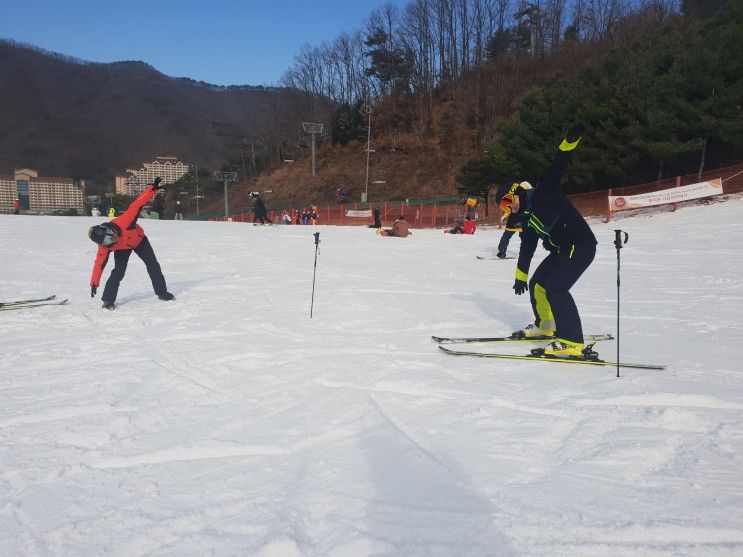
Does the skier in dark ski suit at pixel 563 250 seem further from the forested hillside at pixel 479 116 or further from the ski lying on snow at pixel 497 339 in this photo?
the forested hillside at pixel 479 116

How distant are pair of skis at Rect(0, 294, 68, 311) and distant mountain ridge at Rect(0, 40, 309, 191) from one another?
Answer: 9590 centimetres

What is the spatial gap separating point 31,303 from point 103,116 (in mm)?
171174

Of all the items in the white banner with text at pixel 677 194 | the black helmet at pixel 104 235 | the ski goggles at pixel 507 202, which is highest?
the white banner with text at pixel 677 194

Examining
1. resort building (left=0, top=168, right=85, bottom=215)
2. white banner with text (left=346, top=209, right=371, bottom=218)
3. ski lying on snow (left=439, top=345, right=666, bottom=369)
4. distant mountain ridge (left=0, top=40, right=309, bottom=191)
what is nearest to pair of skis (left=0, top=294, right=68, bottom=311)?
ski lying on snow (left=439, top=345, right=666, bottom=369)

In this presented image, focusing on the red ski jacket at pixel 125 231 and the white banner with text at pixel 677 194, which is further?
the white banner with text at pixel 677 194

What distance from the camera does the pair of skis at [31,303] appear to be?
6973mm

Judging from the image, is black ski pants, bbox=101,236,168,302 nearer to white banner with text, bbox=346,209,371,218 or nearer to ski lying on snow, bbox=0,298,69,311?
ski lying on snow, bbox=0,298,69,311

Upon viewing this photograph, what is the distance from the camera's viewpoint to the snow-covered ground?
2186 mm

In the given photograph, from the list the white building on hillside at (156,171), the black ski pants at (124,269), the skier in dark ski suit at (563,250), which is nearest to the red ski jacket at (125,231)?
the black ski pants at (124,269)

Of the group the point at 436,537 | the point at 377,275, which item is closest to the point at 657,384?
the point at 436,537

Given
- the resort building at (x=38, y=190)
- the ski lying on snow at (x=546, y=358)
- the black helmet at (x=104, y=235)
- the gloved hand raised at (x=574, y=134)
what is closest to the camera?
the gloved hand raised at (x=574, y=134)

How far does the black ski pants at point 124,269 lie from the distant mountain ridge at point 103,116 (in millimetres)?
96114

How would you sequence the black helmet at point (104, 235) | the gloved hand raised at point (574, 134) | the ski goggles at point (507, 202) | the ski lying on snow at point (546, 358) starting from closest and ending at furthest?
the gloved hand raised at point (574, 134), the ski lying on snow at point (546, 358), the ski goggles at point (507, 202), the black helmet at point (104, 235)

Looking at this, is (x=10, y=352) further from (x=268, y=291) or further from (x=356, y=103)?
(x=356, y=103)
